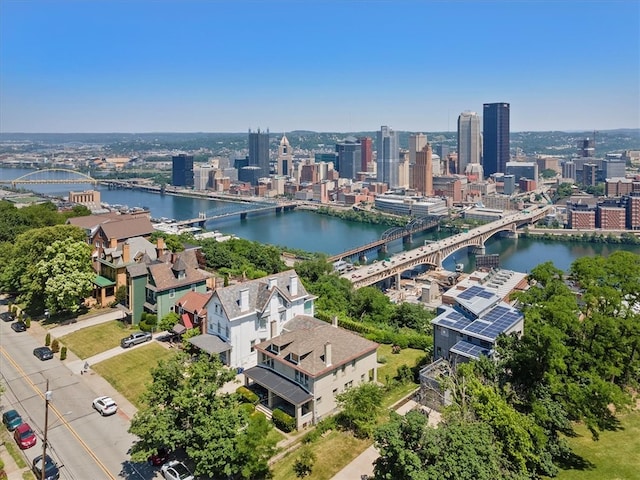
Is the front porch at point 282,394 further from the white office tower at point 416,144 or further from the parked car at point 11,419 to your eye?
the white office tower at point 416,144

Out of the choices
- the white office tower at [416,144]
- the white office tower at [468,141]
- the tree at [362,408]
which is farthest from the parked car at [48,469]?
the white office tower at [468,141]

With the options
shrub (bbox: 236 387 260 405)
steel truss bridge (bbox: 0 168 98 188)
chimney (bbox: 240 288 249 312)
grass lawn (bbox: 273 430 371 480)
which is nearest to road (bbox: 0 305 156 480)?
grass lawn (bbox: 273 430 371 480)

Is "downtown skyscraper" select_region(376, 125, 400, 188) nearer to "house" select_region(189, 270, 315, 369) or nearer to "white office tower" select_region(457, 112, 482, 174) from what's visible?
"white office tower" select_region(457, 112, 482, 174)

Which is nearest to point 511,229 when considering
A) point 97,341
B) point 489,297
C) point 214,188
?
point 489,297

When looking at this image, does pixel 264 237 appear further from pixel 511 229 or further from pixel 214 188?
pixel 214 188

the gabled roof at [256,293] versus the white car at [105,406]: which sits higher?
the gabled roof at [256,293]

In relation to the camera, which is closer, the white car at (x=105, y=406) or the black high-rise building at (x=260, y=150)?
the white car at (x=105, y=406)
